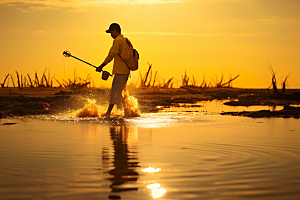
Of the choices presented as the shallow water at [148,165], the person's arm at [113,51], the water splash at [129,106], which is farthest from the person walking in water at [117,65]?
the shallow water at [148,165]

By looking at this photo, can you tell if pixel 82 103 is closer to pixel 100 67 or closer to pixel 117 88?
pixel 117 88

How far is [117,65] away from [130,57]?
380 millimetres

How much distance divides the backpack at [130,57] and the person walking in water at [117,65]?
3.4 inches

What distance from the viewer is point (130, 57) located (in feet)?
33.7

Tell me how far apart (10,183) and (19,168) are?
1.95ft

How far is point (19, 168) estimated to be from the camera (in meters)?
3.96

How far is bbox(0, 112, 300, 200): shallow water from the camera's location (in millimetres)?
3158

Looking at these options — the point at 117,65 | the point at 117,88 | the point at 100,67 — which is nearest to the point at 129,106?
the point at 117,88

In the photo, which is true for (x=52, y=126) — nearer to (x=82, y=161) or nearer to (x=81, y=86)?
(x=82, y=161)

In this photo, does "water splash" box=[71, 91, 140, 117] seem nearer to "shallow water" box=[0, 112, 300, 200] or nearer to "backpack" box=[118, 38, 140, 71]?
"backpack" box=[118, 38, 140, 71]

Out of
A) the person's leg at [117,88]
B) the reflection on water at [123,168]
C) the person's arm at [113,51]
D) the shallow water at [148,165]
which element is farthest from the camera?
the person's leg at [117,88]

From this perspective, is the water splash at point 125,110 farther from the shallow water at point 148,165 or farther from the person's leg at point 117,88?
the shallow water at point 148,165

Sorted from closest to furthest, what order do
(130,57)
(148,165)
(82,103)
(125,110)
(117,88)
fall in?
(148,165)
(130,57)
(117,88)
(125,110)
(82,103)

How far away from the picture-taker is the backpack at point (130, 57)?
10.2 meters
